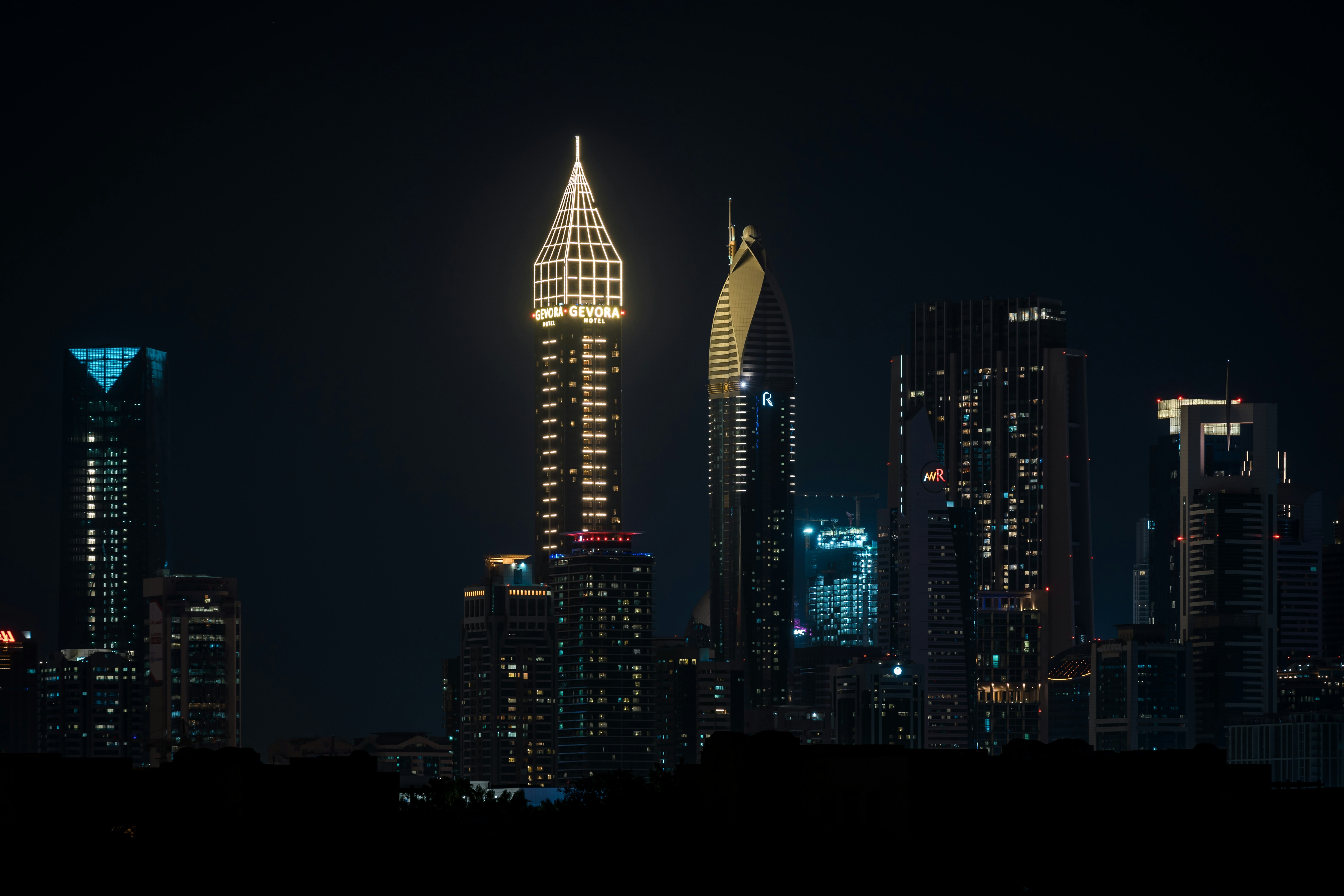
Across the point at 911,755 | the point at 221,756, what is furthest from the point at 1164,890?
the point at 221,756

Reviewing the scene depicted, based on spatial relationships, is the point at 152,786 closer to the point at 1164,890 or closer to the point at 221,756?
→ the point at 221,756

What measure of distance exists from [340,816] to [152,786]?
23.2ft

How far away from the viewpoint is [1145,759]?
305 feet

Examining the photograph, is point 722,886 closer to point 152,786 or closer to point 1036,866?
point 1036,866

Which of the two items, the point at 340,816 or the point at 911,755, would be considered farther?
the point at 340,816

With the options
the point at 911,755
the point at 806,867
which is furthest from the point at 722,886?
the point at 911,755

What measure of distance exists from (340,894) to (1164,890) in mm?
28881

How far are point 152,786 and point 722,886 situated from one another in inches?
856

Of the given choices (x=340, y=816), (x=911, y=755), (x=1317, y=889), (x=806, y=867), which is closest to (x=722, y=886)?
(x=806, y=867)

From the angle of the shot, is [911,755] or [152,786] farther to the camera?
[152,786]

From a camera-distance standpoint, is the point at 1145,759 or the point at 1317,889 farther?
the point at 1145,759

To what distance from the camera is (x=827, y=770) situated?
9169 cm

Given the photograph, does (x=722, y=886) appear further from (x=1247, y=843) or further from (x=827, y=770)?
(x=1247, y=843)

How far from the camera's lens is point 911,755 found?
285 feet
